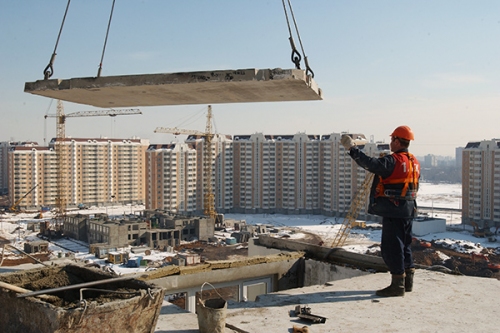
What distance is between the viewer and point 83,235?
140ft

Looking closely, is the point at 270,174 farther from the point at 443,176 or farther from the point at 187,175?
the point at 443,176

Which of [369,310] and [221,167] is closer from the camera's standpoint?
[369,310]

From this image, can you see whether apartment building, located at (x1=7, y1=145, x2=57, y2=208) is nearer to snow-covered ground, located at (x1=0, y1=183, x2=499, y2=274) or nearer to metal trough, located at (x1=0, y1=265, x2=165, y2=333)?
snow-covered ground, located at (x1=0, y1=183, x2=499, y2=274)

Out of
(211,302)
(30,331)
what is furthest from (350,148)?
(30,331)

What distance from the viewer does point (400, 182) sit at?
3535 mm

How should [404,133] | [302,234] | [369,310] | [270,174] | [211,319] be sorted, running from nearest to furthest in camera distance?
[211,319], [369,310], [404,133], [302,234], [270,174]

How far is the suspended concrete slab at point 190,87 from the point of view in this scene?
377 centimetres

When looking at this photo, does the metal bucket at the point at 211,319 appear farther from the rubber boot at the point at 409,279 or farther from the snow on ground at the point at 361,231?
the snow on ground at the point at 361,231

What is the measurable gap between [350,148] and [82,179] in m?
62.0

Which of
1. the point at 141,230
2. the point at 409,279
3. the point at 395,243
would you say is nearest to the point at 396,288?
the point at 409,279

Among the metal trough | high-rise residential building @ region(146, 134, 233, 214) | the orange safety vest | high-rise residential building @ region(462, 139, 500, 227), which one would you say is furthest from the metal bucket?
high-rise residential building @ region(146, 134, 233, 214)

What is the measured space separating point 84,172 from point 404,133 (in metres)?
61.3

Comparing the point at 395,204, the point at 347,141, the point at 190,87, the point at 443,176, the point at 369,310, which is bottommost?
the point at 443,176

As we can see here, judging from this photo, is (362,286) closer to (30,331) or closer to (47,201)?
(30,331)
